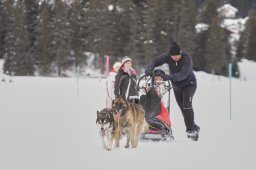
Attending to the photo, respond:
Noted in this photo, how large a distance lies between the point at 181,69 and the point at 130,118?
1451mm

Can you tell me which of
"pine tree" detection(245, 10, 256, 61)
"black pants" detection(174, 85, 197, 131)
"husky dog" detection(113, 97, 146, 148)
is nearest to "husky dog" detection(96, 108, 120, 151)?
"husky dog" detection(113, 97, 146, 148)

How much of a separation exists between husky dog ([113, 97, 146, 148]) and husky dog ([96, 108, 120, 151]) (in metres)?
0.10

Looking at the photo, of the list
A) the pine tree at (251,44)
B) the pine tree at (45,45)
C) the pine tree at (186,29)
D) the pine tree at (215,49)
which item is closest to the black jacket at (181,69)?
the pine tree at (45,45)

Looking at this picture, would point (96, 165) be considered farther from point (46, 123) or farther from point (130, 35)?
point (130, 35)

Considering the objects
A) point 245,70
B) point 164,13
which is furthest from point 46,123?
point 245,70

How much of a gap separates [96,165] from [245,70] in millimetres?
59268

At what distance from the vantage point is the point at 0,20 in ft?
197

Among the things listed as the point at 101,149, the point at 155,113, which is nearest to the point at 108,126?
the point at 101,149

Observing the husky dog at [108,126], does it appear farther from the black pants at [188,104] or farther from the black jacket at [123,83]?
the black pants at [188,104]

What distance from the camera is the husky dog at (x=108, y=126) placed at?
7.66 metres

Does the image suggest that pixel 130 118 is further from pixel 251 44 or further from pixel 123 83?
pixel 251 44

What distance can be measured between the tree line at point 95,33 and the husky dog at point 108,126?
152 feet

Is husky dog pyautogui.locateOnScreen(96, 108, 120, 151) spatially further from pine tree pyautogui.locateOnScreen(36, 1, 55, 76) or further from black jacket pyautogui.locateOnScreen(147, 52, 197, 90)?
pine tree pyautogui.locateOnScreen(36, 1, 55, 76)

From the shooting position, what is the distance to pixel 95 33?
55656mm
